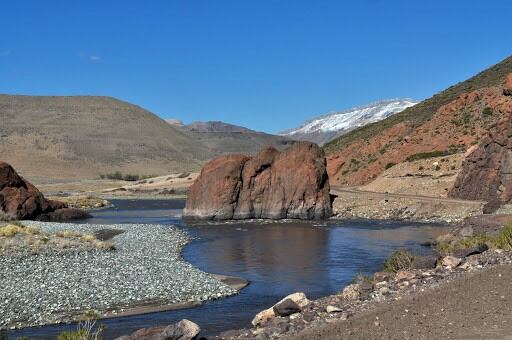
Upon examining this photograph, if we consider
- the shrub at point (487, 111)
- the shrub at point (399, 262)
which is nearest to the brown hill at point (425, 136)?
the shrub at point (487, 111)

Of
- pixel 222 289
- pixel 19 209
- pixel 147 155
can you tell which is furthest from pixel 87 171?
pixel 222 289

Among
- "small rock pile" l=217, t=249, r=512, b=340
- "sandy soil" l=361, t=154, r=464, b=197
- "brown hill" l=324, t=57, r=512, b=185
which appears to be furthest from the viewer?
"brown hill" l=324, t=57, r=512, b=185

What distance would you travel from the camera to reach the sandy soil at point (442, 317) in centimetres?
1016

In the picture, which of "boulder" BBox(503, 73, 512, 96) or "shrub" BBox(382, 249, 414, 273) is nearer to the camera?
"shrub" BBox(382, 249, 414, 273)

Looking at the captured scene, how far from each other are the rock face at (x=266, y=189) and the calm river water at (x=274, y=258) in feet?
9.59

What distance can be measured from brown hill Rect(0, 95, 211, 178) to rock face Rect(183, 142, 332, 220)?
Result: 97.7m

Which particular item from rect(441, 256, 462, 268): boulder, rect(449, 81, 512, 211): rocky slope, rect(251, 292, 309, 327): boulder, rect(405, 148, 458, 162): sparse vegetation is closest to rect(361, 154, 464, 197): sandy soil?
rect(405, 148, 458, 162): sparse vegetation

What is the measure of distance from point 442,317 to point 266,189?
37.2m

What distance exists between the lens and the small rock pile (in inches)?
460

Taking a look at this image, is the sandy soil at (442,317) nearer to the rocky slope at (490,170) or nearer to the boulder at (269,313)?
the boulder at (269,313)

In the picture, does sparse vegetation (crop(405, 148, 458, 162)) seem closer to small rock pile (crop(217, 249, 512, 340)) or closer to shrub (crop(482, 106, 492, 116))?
shrub (crop(482, 106, 492, 116))

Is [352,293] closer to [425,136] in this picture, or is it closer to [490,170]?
[490,170]

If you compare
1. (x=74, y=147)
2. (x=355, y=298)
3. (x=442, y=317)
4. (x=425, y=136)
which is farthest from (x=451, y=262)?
(x=74, y=147)

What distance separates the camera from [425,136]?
74.1m
